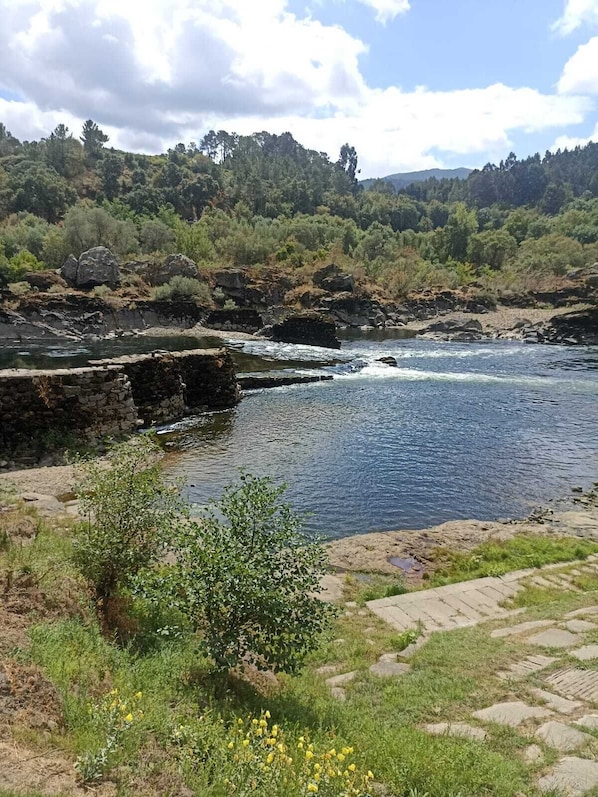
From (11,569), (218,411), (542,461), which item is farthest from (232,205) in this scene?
(11,569)

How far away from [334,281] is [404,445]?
2219 inches

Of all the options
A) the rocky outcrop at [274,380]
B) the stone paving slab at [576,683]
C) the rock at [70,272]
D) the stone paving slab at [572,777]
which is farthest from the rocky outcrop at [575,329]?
the stone paving slab at [572,777]

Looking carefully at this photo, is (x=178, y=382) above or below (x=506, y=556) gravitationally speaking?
above

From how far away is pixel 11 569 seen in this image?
6.40 meters

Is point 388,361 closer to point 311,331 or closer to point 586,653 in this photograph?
point 311,331

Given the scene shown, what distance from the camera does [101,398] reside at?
60.3 feet

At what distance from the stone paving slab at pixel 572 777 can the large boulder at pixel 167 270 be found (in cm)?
6389

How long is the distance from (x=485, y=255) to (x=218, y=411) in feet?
327

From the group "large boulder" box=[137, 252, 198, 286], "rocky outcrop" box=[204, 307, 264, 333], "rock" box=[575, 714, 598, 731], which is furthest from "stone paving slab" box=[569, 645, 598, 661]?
"large boulder" box=[137, 252, 198, 286]

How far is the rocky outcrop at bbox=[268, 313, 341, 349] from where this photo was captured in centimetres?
4725

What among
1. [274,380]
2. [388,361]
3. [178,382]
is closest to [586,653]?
[178,382]

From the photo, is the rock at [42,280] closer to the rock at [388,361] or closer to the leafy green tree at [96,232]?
the leafy green tree at [96,232]

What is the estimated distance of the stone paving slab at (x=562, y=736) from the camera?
4633 millimetres

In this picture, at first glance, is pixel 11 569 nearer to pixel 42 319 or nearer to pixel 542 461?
pixel 542 461
